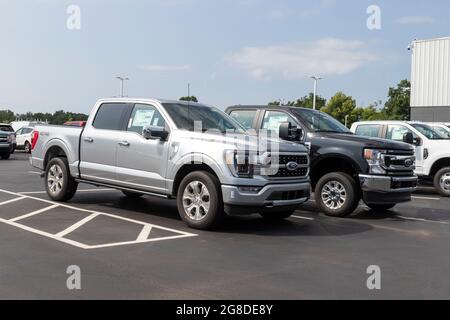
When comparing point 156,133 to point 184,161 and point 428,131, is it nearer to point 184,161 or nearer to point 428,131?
point 184,161

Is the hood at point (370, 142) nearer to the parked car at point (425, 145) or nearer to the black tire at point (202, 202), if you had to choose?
the black tire at point (202, 202)

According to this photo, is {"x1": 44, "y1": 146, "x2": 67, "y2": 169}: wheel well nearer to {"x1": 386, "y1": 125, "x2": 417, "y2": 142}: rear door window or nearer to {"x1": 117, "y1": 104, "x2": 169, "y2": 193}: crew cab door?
{"x1": 117, "y1": 104, "x2": 169, "y2": 193}: crew cab door

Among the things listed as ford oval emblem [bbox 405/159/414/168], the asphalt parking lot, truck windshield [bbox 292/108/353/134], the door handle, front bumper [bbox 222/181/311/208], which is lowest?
the asphalt parking lot

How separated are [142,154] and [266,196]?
2.17 m

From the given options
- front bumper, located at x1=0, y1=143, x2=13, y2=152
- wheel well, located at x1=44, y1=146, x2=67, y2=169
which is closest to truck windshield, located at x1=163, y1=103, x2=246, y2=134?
wheel well, located at x1=44, y1=146, x2=67, y2=169

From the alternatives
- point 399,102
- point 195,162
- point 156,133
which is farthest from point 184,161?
point 399,102

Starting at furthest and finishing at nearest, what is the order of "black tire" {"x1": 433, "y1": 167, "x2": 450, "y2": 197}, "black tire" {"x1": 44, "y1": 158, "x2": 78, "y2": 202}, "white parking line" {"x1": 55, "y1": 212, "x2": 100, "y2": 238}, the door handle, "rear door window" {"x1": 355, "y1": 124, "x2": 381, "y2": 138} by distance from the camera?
"rear door window" {"x1": 355, "y1": 124, "x2": 381, "y2": 138} → "black tire" {"x1": 433, "y1": 167, "x2": 450, "y2": 197} → "black tire" {"x1": 44, "y1": 158, "x2": 78, "y2": 202} → the door handle → "white parking line" {"x1": 55, "y1": 212, "x2": 100, "y2": 238}

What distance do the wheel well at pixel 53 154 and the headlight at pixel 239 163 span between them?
401 cm

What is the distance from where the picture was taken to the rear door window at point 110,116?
8867 mm

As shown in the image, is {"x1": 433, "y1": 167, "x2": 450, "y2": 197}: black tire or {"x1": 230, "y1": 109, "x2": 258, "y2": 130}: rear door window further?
{"x1": 433, "y1": 167, "x2": 450, "y2": 197}: black tire

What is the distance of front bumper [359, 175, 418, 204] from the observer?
8859 millimetres

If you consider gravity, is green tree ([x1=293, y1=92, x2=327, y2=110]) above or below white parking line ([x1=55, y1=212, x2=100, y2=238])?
above
